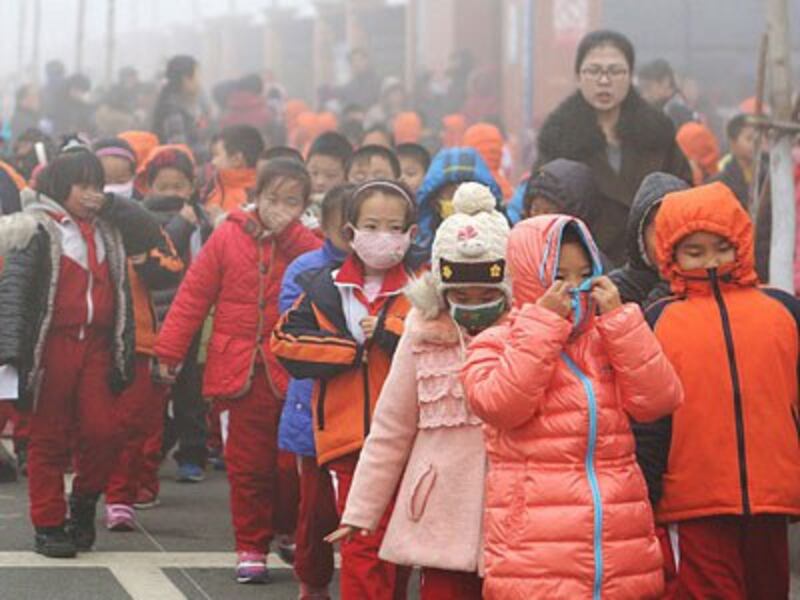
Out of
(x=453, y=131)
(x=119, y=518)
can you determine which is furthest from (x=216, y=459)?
(x=453, y=131)

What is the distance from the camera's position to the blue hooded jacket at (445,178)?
11.1 meters

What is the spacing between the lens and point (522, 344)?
6816 mm

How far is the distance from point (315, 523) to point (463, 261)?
89.9 inches

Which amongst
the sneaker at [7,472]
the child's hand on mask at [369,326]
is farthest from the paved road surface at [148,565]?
the child's hand on mask at [369,326]

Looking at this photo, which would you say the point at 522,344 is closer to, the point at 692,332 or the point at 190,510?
the point at 692,332

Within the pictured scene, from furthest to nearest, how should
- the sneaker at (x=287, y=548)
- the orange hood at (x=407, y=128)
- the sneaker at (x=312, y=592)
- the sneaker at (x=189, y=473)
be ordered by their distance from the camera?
the orange hood at (x=407, y=128), the sneaker at (x=189, y=473), the sneaker at (x=287, y=548), the sneaker at (x=312, y=592)

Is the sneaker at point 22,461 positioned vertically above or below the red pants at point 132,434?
below

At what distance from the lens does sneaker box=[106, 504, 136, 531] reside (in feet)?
→ 38.4

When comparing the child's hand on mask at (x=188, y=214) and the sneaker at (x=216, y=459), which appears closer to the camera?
the child's hand on mask at (x=188, y=214)

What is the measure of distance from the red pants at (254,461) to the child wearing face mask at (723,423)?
3.17 meters

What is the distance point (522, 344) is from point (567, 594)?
658mm

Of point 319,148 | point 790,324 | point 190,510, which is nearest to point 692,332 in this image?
point 790,324

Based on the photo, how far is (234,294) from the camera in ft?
35.3

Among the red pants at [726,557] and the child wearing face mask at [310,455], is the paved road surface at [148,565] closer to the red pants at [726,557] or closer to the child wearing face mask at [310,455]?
the child wearing face mask at [310,455]
